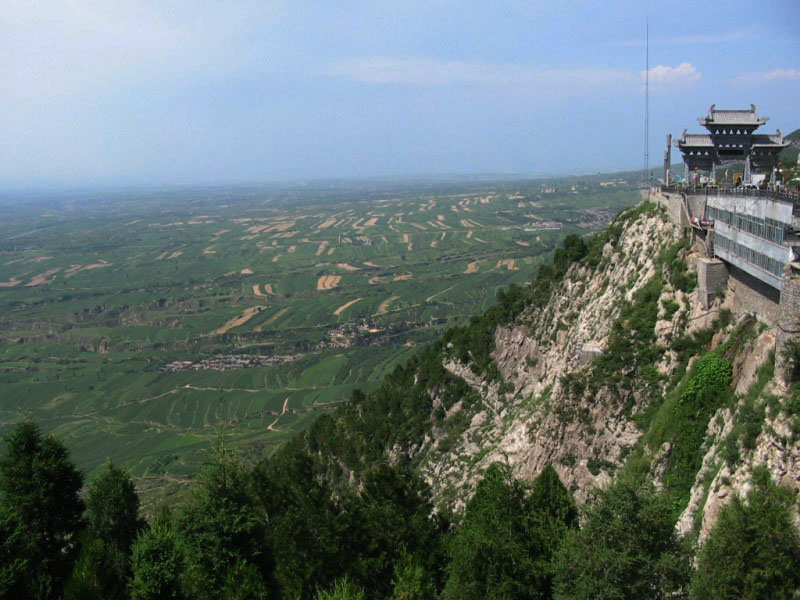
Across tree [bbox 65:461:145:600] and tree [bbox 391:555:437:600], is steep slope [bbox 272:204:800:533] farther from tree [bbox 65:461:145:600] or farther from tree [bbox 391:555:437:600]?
tree [bbox 65:461:145:600]

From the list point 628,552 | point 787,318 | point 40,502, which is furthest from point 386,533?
point 787,318

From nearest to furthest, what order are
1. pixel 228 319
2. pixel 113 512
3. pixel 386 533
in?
1. pixel 386 533
2. pixel 113 512
3. pixel 228 319

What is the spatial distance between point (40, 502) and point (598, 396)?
18.9m

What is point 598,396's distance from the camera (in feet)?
70.0

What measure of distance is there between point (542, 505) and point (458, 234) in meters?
144

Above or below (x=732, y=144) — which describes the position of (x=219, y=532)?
below

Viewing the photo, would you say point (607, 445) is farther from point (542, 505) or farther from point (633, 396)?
point (542, 505)

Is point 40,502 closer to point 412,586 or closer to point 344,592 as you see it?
point 344,592

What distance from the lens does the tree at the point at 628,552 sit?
41.5 ft

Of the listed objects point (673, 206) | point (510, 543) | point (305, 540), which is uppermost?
point (673, 206)

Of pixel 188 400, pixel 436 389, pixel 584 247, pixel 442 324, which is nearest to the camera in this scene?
pixel 584 247

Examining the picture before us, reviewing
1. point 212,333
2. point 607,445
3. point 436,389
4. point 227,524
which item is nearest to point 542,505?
point 607,445

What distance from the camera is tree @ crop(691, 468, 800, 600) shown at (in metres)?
11.1

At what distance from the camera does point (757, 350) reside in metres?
15.6
